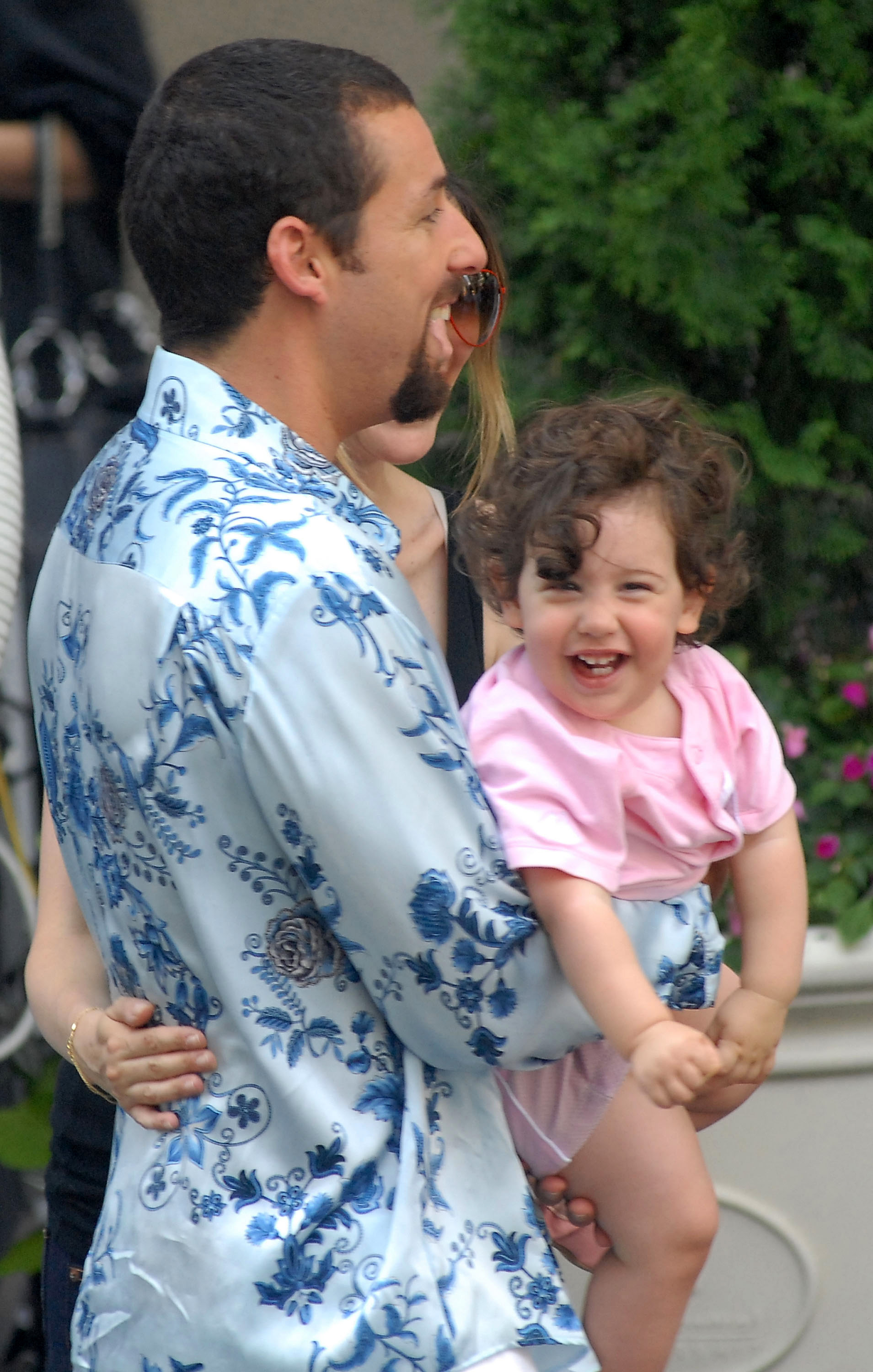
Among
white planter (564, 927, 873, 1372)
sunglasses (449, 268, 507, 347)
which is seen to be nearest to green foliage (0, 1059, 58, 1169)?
white planter (564, 927, 873, 1372)

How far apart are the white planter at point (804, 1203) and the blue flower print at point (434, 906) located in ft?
4.80

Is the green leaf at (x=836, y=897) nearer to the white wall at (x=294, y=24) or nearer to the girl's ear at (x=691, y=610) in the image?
the girl's ear at (x=691, y=610)

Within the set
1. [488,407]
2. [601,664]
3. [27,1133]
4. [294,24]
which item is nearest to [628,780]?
[601,664]

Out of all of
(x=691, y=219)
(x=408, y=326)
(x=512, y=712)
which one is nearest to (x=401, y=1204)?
(x=512, y=712)

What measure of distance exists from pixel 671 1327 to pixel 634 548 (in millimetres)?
844

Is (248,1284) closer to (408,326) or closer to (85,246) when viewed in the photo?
(408,326)

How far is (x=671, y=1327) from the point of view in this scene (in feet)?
5.16

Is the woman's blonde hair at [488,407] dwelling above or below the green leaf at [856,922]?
above

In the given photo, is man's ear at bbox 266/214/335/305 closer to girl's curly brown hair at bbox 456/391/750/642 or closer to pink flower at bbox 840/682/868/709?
girl's curly brown hair at bbox 456/391/750/642

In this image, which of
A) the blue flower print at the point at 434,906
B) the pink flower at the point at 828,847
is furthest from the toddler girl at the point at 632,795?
the pink flower at the point at 828,847

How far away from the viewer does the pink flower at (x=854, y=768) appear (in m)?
2.91

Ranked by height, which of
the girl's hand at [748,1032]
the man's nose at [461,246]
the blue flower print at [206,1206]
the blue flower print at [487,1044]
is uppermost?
the man's nose at [461,246]

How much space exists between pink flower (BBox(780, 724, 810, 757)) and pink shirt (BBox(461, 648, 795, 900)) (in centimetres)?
137

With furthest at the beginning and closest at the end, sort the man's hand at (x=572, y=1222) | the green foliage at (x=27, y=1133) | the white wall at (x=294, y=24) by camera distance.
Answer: the white wall at (x=294, y=24), the green foliage at (x=27, y=1133), the man's hand at (x=572, y=1222)
